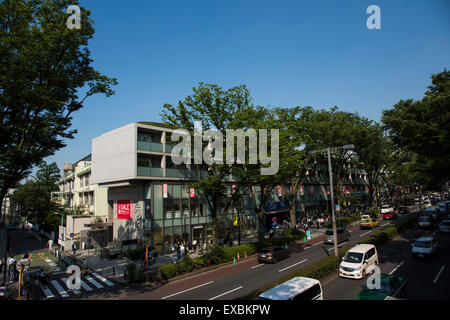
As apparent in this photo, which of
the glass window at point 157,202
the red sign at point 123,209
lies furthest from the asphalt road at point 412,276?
the red sign at point 123,209

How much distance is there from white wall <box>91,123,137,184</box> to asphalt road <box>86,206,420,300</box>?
14.5 m

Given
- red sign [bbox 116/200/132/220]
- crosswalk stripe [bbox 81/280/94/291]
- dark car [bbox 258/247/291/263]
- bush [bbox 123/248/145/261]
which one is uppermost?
red sign [bbox 116/200/132/220]

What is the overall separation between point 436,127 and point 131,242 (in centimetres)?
3189

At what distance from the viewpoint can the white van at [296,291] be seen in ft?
34.0

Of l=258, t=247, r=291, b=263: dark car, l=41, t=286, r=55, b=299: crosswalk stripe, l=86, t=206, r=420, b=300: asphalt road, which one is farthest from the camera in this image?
l=258, t=247, r=291, b=263: dark car

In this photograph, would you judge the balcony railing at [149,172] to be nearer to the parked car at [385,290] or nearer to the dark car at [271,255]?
the dark car at [271,255]

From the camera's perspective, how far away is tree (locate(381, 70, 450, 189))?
617 inches

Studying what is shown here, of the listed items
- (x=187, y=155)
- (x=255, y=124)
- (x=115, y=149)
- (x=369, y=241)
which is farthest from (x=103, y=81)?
(x=369, y=241)

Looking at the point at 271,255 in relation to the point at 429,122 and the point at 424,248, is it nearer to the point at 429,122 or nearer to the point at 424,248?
the point at 424,248

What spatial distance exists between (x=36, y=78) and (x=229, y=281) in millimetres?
16827

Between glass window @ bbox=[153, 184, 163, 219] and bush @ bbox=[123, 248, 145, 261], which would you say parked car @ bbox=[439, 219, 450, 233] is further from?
bush @ bbox=[123, 248, 145, 261]

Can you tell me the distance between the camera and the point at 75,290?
18.9 meters

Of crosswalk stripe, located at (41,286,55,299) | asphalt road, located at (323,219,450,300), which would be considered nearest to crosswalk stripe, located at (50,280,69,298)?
crosswalk stripe, located at (41,286,55,299)
